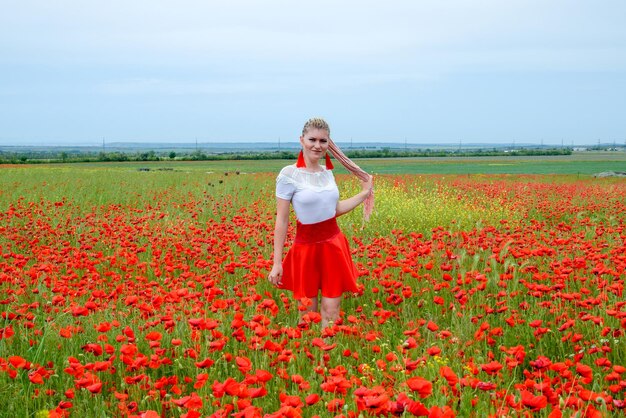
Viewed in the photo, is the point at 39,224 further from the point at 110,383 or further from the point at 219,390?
the point at 219,390

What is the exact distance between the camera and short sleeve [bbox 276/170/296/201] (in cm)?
437

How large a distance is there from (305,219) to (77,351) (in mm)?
1697

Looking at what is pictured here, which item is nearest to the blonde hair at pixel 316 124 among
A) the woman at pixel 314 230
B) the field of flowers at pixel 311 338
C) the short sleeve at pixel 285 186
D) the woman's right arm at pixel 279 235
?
the woman at pixel 314 230

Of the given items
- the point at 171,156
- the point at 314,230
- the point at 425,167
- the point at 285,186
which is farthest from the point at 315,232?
the point at 171,156

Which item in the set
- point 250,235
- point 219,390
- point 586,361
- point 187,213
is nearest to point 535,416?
point 586,361

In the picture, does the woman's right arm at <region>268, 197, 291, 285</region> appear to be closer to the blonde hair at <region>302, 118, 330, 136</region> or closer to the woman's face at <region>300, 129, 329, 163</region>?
the woman's face at <region>300, 129, 329, 163</region>

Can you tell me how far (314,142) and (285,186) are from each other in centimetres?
37

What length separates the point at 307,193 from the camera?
435cm

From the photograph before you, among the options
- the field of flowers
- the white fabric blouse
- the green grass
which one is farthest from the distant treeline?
the white fabric blouse

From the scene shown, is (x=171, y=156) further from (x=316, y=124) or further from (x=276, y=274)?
(x=316, y=124)

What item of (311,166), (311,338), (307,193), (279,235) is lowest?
(311,338)

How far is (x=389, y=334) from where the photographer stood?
4.12 metres

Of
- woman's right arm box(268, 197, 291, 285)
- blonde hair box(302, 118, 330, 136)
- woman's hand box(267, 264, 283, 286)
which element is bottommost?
woman's hand box(267, 264, 283, 286)

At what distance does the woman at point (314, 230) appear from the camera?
4.37 meters
